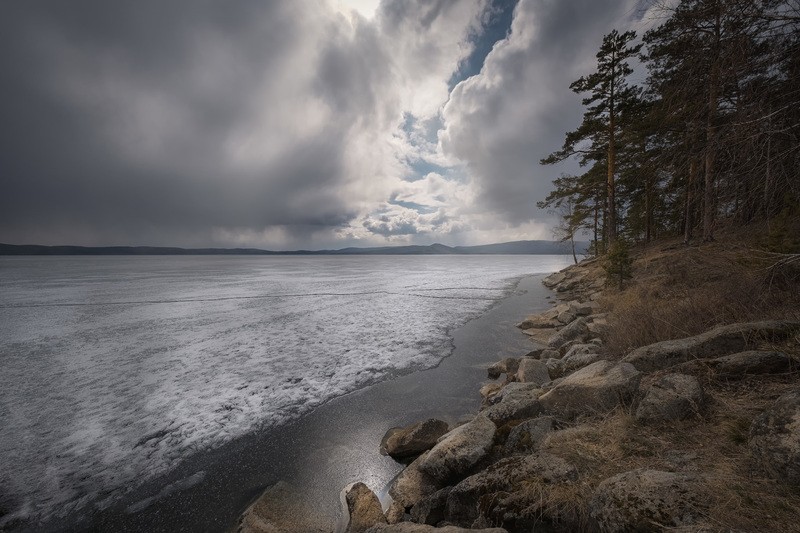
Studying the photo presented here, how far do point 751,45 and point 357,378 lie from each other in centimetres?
901

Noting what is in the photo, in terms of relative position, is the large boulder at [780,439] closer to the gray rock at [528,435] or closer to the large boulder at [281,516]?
the gray rock at [528,435]

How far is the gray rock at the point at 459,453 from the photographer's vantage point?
3814 mm

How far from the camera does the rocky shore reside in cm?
212

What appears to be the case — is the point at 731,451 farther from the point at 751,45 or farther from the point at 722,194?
the point at 751,45

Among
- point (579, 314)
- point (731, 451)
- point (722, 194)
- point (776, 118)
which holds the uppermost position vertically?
point (776, 118)

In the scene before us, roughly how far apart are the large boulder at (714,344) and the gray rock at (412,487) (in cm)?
354

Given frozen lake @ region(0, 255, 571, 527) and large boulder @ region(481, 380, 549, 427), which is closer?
large boulder @ region(481, 380, 549, 427)

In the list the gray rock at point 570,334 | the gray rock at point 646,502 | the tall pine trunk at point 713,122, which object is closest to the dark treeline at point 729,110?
the tall pine trunk at point 713,122

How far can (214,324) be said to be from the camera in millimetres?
14273

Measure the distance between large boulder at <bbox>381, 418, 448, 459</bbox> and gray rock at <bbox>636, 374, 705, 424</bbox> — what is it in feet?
9.65

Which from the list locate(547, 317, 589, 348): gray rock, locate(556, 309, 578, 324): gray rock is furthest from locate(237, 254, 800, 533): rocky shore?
locate(556, 309, 578, 324): gray rock

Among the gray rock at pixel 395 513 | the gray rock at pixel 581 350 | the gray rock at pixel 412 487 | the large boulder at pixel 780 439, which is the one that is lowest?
the gray rock at pixel 395 513

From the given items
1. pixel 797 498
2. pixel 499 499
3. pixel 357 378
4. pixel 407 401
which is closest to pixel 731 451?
pixel 797 498

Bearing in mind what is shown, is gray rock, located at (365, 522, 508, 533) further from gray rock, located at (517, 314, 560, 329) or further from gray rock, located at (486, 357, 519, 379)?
gray rock, located at (517, 314, 560, 329)
